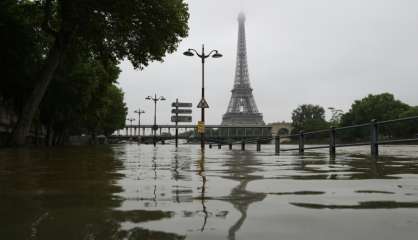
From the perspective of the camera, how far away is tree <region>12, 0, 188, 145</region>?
81.0 feet

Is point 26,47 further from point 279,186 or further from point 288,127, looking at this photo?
point 288,127

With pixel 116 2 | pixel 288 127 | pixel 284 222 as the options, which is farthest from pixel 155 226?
pixel 288 127

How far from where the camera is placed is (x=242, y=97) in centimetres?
14362

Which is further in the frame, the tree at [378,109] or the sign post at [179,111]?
the tree at [378,109]

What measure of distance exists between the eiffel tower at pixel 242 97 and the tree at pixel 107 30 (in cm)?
11227

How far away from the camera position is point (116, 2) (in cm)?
2464

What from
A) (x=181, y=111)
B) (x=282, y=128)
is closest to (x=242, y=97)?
(x=282, y=128)

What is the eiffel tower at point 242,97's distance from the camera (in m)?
141

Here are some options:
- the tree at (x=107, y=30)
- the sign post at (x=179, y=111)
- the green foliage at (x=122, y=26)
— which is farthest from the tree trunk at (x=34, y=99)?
the sign post at (x=179, y=111)

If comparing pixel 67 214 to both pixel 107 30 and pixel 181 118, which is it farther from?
pixel 181 118

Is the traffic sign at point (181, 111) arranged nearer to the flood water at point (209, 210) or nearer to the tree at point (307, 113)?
the flood water at point (209, 210)

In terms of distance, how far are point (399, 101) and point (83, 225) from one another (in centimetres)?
12709

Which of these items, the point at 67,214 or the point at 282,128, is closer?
the point at 67,214

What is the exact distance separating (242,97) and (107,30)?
388ft
